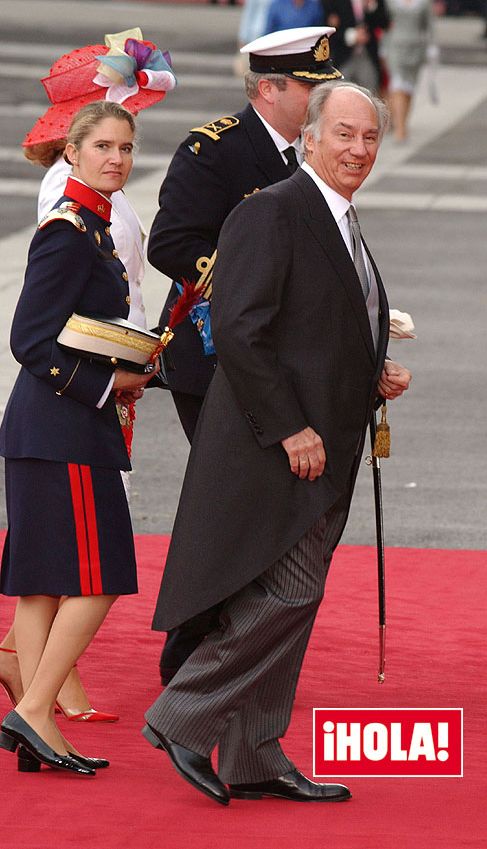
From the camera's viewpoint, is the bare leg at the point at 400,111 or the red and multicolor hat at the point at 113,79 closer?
the red and multicolor hat at the point at 113,79

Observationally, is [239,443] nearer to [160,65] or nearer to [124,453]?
[124,453]

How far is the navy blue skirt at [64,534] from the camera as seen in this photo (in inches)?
186

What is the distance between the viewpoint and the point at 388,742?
4.63 m

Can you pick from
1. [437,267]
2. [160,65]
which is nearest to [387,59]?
[437,267]

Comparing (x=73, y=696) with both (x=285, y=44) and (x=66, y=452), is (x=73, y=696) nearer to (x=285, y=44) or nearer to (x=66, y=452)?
(x=66, y=452)

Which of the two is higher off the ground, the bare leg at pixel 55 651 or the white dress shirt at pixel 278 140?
the white dress shirt at pixel 278 140

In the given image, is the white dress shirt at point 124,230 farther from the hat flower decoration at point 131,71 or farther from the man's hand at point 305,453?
the man's hand at point 305,453

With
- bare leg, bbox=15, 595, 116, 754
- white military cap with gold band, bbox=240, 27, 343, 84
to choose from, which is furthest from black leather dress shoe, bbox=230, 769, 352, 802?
white military cap with gold band, bbox=240, 27, 343, 84

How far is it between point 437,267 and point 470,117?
33.8 ft

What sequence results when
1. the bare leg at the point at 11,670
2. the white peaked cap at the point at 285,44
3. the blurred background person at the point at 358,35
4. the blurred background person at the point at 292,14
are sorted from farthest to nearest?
the blurred background person at the point at 358,35
the blurred background person at the point at 292,14
the white peaked cap at the point at 285,44
the bare leg at the point at 11,670

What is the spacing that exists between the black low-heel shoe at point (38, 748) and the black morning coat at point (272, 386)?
18.5 inches

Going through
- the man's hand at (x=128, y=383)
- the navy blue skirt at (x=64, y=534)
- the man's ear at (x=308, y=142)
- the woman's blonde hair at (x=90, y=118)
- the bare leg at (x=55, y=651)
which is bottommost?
the bare leg at (x=55, y=651)

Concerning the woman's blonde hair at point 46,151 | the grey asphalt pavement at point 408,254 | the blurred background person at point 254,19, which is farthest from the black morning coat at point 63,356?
the blurred background person at point 254,19

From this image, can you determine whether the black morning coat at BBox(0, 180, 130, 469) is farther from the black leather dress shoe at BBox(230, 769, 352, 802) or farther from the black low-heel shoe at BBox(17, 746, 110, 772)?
the black leather dress shoe at BBox(230, 769, 352, 802)
